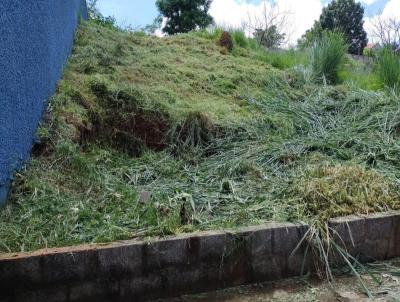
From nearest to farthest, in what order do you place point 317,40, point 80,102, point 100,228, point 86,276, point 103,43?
1. point 86,276
2. point 100,228
3. point 80,102
4. point 103,43
5. point 317,40

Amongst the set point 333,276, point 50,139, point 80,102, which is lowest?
point 333,276

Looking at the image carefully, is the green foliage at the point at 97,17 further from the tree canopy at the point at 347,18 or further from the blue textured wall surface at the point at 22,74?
the tree canopy at the point at 347,18

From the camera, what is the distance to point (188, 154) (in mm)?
3141

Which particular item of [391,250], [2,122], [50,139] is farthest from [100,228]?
[391,250]

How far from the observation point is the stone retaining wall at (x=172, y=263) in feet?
5.51

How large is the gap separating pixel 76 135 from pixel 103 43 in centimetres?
223

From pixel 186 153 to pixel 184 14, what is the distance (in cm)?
1043

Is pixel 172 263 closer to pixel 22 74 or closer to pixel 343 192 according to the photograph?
pixel 343 192

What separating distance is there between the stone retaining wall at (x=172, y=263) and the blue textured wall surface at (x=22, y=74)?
1.77 ft

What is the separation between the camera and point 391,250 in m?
2.24

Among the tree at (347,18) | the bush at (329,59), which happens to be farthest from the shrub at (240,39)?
the tree at (347,18)

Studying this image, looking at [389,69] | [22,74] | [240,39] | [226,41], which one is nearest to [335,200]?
[22,74]

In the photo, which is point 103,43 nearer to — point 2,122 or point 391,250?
point 2,122

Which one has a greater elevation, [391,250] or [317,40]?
[317,40]
